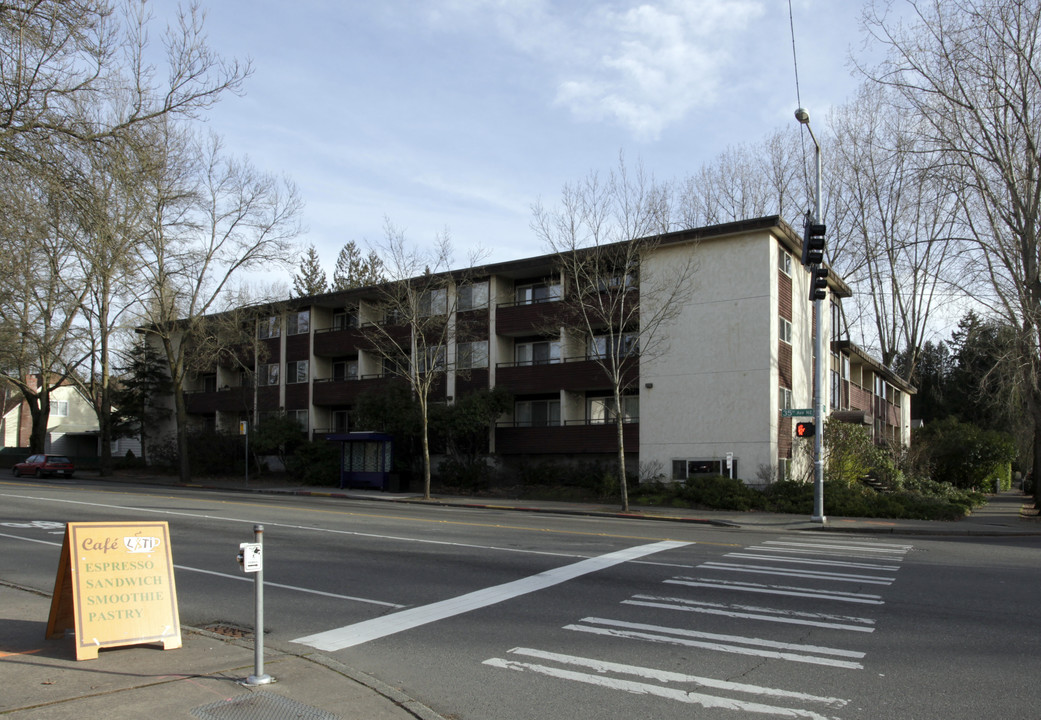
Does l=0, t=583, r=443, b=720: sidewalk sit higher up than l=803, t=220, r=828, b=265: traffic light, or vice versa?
l=803, t=220, r=828, b=265: traffic light

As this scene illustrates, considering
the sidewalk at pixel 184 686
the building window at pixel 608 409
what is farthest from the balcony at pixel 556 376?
the sidewalk at pixel 184 686

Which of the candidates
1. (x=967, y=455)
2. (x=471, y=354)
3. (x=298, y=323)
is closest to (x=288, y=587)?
(x=471, y=354)

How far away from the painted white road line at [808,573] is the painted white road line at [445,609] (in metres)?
1.51

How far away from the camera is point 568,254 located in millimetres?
30281

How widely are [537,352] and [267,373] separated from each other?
18.2 metres

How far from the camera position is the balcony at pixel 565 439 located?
30.6 metres

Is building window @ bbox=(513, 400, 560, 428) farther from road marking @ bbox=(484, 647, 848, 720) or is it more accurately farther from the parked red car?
the parked red car

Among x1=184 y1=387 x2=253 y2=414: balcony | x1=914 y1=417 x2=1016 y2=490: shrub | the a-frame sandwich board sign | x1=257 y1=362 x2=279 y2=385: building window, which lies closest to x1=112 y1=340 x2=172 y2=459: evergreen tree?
x1=184 y1=387 x2=253 y2=414: balcony

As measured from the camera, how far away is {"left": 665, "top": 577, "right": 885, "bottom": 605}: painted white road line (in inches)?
386

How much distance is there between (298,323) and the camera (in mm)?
42781

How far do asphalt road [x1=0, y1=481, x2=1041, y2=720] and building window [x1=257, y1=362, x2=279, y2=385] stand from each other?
88.7 ft

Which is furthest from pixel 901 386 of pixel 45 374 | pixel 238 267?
pixel 45 374

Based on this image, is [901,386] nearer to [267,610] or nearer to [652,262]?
[652,262]

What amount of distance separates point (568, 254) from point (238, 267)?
1856 centimetres
